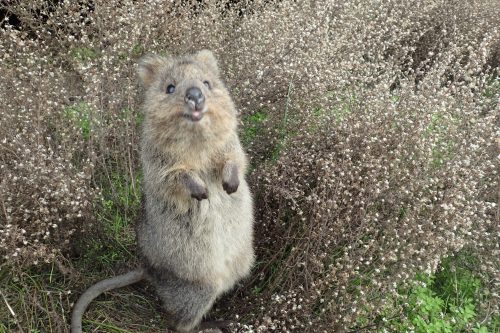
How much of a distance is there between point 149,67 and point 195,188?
3.81 feet

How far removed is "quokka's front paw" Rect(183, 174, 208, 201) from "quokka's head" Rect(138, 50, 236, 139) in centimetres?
33

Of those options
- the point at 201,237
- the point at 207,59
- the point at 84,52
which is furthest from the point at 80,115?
the point at 201,237

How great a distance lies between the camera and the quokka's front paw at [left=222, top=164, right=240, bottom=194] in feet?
11.9

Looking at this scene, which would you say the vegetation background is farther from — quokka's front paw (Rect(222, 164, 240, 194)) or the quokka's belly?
quokka's front paw (Rect(222, 164, 240, 194))

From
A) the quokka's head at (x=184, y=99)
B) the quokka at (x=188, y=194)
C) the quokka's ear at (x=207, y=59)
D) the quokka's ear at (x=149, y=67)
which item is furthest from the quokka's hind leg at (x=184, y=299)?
the quokka's ear at (x=207, y=59)

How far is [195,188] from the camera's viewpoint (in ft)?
11.4

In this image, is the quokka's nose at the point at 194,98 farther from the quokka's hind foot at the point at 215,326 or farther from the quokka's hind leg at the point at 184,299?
the quokka's hind foot at the point at 215,326

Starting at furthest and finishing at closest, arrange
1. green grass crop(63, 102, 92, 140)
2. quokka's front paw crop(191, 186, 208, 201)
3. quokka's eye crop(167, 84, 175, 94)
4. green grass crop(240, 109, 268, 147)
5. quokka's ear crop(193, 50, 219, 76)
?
green grass crop(240, 109, 268, 147)
green grass crop(63, 102, 92, 140)
quokka's ear crop(193, 50, 219, 76)
quokka's eye crop(167, 84, 175, 94)
quokka's front paw crop(191, 186, 208, 201)

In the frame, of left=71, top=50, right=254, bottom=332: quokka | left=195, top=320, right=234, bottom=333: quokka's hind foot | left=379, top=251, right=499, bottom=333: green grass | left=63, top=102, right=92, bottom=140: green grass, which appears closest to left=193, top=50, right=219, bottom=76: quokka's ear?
left=71, top=50, right=254, bottom=332: quokka

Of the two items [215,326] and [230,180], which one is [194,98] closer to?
[230,180]

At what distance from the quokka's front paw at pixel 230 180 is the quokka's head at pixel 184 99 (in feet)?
0.95

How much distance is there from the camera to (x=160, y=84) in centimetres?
374

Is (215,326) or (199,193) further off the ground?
(199,193)

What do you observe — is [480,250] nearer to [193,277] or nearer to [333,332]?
[333,332]
